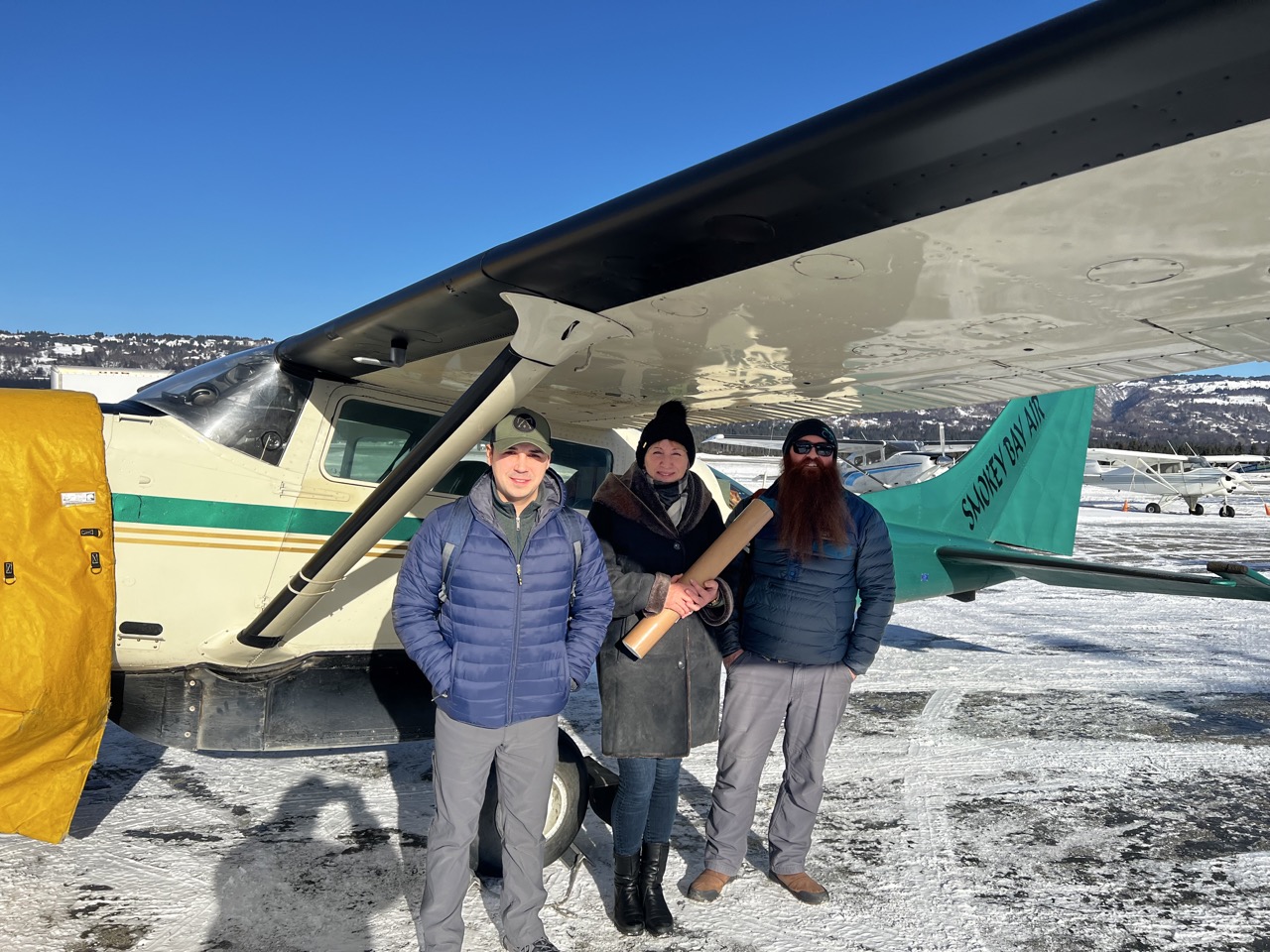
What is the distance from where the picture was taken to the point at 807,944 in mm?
2619

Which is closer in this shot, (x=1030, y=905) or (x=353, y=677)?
(x=1030, y=905)

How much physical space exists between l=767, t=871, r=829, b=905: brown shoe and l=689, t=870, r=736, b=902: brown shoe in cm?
22

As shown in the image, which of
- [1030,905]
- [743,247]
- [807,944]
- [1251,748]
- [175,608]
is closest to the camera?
[743,247]

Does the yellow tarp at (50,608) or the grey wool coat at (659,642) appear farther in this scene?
the grey wool coat at (659,642)

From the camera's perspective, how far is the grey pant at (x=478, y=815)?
2.27 meters

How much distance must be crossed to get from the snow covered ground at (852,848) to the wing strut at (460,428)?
3.41 ft

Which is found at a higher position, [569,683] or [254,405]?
[254,405]

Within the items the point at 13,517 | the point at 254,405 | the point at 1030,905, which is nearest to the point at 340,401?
the point at 254,405

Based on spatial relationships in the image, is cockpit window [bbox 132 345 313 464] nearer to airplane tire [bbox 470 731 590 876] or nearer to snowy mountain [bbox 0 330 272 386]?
airplane tire [bbox 470 731 590 876]

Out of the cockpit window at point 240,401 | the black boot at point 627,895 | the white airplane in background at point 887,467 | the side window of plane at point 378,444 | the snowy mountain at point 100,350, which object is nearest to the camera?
the black boot at point 627,895

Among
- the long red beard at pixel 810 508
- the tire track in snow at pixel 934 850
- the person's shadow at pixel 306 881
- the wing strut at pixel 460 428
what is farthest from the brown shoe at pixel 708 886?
the wing strut at pixel 460 428

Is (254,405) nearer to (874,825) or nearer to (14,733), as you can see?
(14,733)

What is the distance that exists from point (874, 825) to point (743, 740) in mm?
1143

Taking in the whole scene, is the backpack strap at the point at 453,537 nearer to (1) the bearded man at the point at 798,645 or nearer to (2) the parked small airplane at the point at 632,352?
(2) the parked small airplane at the point at 632,352
